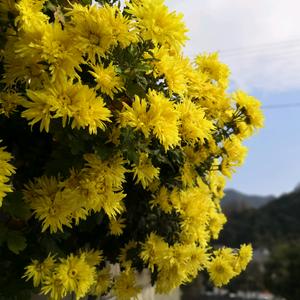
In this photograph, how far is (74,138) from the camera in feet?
4.76

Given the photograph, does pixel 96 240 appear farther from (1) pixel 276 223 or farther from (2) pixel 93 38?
(1) pixel 276 223

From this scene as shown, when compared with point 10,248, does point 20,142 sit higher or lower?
higher

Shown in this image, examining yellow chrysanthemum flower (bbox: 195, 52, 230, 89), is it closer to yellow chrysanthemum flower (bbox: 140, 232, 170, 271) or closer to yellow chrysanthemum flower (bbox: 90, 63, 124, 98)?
yellow chrysanthemum flower (bbox: 140, 232, 170, 271)

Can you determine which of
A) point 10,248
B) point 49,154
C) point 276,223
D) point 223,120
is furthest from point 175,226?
point 276,223

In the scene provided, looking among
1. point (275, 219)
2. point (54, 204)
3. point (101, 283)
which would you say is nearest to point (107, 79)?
point (54, 204)

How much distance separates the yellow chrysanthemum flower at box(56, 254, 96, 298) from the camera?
1.53 m

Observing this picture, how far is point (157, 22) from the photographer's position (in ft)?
5.06

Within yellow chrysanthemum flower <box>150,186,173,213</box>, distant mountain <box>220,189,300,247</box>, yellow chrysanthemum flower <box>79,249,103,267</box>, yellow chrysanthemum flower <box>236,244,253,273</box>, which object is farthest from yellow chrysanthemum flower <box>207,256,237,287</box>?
distant mountain <box>220,189,300,247</box>

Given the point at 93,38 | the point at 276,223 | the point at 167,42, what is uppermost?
the point at 276,223

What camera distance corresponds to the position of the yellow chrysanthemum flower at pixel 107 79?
4.80 ft

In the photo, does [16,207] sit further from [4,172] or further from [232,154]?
[232,154]

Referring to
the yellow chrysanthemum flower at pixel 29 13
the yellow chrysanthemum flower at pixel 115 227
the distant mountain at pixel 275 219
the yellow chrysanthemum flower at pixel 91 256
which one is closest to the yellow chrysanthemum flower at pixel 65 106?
the yellow chrysanthemum flower at pixel 29 13

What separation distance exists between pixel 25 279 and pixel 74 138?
47 cm

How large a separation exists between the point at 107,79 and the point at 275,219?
3963 centimetres
